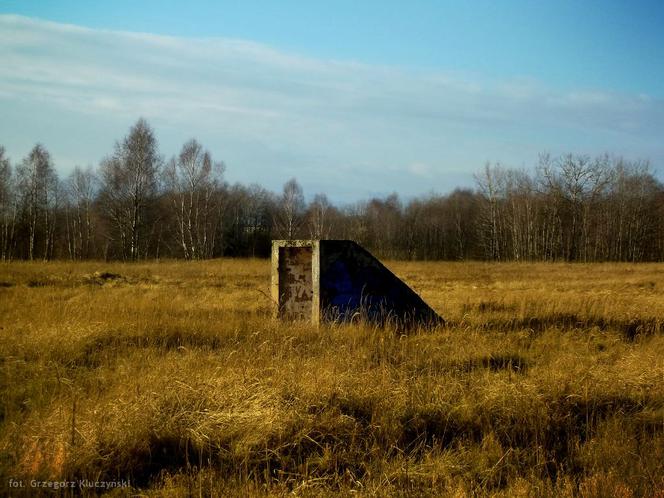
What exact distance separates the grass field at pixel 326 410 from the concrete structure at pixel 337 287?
1.68 ft

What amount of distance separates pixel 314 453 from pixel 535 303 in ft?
25.8

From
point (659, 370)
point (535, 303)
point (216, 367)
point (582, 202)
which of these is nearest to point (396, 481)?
point (216, 367)

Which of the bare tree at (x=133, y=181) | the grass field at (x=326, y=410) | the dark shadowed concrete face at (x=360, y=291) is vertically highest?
the bare tree at (x=133, y=181)

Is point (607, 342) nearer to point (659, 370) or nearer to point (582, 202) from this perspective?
point (659, 370)

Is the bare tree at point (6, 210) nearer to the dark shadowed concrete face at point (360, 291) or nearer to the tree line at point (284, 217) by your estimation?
the tree line at point (284, 217)

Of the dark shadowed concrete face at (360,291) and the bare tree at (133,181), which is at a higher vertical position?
the bare tree at (133,181)

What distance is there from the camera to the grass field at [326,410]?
10.6ft

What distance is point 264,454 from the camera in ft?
11.5

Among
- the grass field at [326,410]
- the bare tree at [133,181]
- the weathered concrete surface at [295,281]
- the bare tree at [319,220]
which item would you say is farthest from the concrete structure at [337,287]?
the bare tree at [319,220]

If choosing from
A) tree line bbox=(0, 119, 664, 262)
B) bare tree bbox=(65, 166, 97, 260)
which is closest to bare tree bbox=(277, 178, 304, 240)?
tree line bbox=(0, 119, 664, 262)

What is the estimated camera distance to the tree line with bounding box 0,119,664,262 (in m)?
36.2

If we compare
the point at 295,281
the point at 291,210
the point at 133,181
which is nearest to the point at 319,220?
the point at 291,210

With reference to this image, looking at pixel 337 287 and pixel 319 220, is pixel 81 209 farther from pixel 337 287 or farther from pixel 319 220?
pixel 337 287

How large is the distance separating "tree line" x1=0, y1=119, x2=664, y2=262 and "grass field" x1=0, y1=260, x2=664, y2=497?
1170 inches
